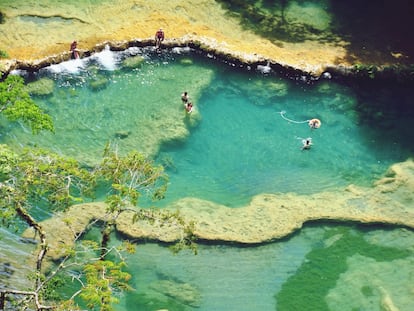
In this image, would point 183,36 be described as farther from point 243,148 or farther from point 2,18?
point 2,18

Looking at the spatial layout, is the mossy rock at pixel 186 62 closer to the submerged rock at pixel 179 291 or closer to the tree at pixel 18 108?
the tree at pixel 18 108

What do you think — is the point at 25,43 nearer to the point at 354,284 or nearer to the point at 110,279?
the point at 110,279

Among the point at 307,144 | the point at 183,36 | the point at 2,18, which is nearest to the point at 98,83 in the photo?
the point at 183,36

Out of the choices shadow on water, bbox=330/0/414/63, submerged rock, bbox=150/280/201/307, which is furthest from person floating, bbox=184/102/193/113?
shadow on water, bbox=330/0/414/63

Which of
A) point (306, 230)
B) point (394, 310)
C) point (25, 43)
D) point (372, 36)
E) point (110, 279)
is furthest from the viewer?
point (372, 36)

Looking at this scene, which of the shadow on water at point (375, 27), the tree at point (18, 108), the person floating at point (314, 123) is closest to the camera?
the tree at point (18, 108)

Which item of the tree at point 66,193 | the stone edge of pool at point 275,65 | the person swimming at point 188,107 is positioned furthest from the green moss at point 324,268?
the stone edge of pool at point 275,65

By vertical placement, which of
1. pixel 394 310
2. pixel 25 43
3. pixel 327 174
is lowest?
pixel 394 310

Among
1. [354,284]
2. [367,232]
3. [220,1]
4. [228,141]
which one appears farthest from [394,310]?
[220,1]
